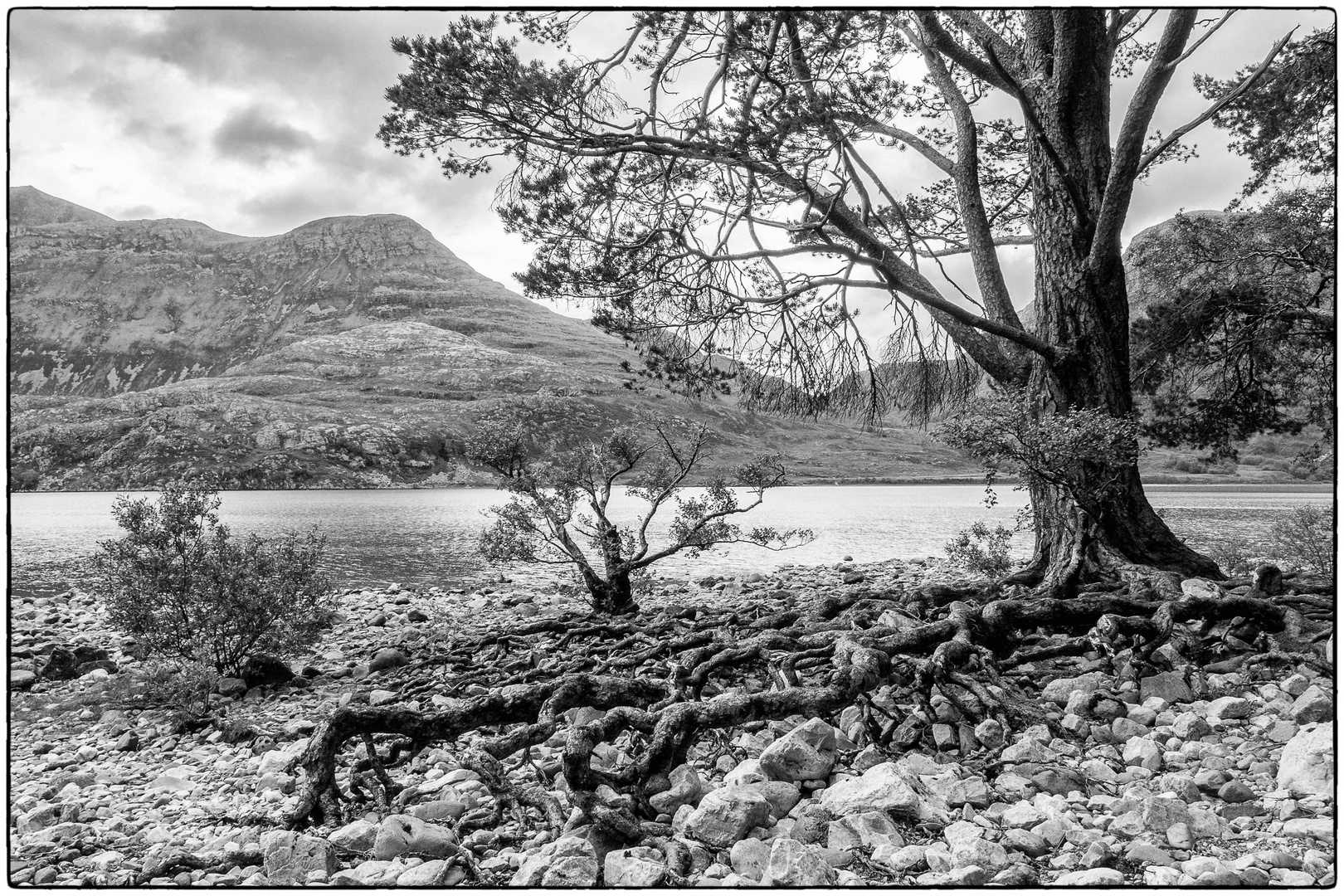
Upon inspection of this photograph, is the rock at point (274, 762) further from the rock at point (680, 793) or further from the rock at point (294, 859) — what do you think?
the rock at point (680, 793)

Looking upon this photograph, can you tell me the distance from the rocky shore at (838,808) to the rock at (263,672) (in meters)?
2.47

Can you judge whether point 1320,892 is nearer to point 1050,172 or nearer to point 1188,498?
point 1050,172

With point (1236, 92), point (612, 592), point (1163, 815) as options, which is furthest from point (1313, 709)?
point (612, 592)

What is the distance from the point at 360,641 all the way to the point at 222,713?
4551mm

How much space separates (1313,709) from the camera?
4.46 metres

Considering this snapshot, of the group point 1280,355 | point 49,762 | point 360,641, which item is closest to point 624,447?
point 360,641

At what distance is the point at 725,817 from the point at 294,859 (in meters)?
2.30

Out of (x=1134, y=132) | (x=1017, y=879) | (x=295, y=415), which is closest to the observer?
(x=1017, y=879)

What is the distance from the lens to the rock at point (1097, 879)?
297 centimetres

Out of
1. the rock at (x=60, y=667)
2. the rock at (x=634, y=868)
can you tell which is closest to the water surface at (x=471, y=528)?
the rock at (x=60, y=667)

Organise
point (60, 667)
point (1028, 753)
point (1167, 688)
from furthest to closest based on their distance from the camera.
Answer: point (60, 667) → point (1167, 688) → point (1028, 753)

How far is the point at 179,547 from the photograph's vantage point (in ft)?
29.5

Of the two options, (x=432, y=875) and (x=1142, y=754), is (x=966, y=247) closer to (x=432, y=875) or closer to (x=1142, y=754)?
(x=1142, y=754)

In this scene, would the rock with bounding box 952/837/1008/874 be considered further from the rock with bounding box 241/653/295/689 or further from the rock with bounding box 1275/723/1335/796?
the rock with bounding box 241/653/295/689
